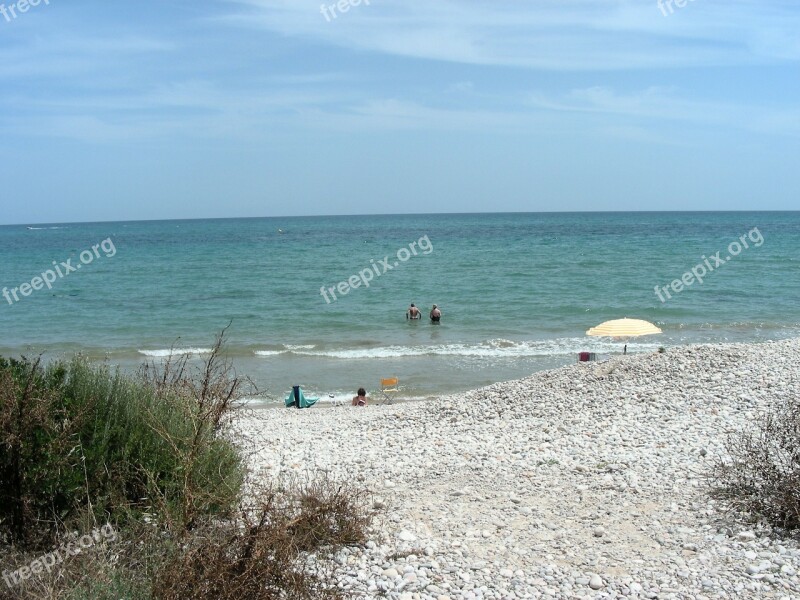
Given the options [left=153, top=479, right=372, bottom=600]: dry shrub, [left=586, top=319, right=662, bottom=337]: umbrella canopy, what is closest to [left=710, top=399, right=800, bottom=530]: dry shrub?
[left=153, top=479, right=372, bottom=600]: dry shrub

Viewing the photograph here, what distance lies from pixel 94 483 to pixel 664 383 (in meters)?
9.84

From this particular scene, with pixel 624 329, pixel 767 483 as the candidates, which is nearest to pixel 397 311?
pixel 624 329

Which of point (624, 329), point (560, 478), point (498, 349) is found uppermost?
point (624, 329)

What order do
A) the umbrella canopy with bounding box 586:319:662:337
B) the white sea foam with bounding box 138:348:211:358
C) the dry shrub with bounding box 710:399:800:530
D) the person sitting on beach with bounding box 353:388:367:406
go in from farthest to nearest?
the white sea foam with bounding box 138:348:211:358 < the umbrella canopy with bounding box 586:319:662:337 < the person sitting on beach with bounding box 353:388:367:406 < the dry shrub with bounding box 710:399:800:530

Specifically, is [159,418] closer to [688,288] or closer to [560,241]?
[688,288]

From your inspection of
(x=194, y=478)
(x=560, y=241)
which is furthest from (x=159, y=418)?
(x=560, y=241)

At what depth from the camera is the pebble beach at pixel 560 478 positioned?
5.45 metres

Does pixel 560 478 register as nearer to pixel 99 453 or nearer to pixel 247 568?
pixel 247 568

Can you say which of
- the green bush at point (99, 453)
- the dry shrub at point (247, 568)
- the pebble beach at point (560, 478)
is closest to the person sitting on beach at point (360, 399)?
the pebble beach at point (560, 478)

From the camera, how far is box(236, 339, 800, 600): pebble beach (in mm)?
5449

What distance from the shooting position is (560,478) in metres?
8.01

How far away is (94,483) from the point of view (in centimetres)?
573

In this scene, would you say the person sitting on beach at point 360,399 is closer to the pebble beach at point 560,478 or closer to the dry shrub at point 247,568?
the pebble beach at point 560,478

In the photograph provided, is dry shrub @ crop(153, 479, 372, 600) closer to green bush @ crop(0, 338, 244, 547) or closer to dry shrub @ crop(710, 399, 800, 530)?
green bush @ crop(0, 338, 244, 547)
